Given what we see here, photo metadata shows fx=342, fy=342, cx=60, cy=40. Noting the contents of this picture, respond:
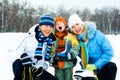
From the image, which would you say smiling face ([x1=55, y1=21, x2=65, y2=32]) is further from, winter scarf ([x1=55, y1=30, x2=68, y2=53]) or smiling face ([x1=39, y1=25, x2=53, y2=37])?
smiling face ([x1=39, y1=25, x2=53, y2=37])

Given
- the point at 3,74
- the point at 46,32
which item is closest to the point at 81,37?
the point at 46,32

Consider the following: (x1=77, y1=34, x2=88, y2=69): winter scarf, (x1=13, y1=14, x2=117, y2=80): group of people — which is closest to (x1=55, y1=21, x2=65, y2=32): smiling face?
(x1=13, y1=14, x2=117, y2=80): group of people

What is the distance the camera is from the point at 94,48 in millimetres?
4184

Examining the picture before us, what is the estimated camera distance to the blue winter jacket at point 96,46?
4.10 metres

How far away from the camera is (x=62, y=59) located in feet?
14.2

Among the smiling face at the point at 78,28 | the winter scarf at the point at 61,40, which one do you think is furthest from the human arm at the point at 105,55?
the winter scarf at the point at 61,40

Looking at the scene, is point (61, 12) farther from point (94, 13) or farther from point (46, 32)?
point (46, 32)

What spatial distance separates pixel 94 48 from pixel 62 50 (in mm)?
404

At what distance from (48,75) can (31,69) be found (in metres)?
0.23

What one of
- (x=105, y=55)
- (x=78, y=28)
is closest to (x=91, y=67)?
(x=105, y=55)

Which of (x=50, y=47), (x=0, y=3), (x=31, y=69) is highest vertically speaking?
(x=0, y=3)

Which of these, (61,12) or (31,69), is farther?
(61,12)

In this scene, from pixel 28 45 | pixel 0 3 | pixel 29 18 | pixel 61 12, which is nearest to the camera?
pixel 28 45

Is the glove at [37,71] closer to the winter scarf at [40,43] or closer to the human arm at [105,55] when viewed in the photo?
the winter scarf at [40,43]
